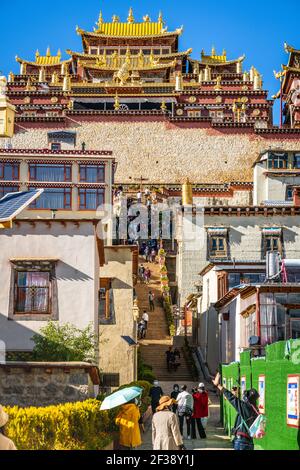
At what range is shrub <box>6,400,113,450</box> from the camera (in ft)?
49.0

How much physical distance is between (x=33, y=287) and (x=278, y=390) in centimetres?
994

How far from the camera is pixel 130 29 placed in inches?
3433

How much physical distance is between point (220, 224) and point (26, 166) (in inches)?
444

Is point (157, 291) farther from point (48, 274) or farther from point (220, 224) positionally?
point (48, 274)

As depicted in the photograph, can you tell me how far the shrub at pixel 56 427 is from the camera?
14.9m

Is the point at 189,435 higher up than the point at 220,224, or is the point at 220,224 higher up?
the point at 220,224

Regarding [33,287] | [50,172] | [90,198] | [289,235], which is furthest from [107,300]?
[50,172]

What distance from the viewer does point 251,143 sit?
69938 mm

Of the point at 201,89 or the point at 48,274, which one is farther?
the point at 201,89

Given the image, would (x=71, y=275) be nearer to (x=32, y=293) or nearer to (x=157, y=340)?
(x=32, y=293)

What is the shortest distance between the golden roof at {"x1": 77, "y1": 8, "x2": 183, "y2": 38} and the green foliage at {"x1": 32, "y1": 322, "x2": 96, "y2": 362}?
6578cm

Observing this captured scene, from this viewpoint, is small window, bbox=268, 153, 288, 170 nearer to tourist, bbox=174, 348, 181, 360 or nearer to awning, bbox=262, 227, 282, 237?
awning, bbox=262, 227, 282, 237

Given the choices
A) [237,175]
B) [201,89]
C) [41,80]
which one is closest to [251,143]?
[237,175]

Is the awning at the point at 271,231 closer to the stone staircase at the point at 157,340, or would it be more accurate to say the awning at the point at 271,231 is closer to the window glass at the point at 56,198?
the stone staircase at the point at 157,340
